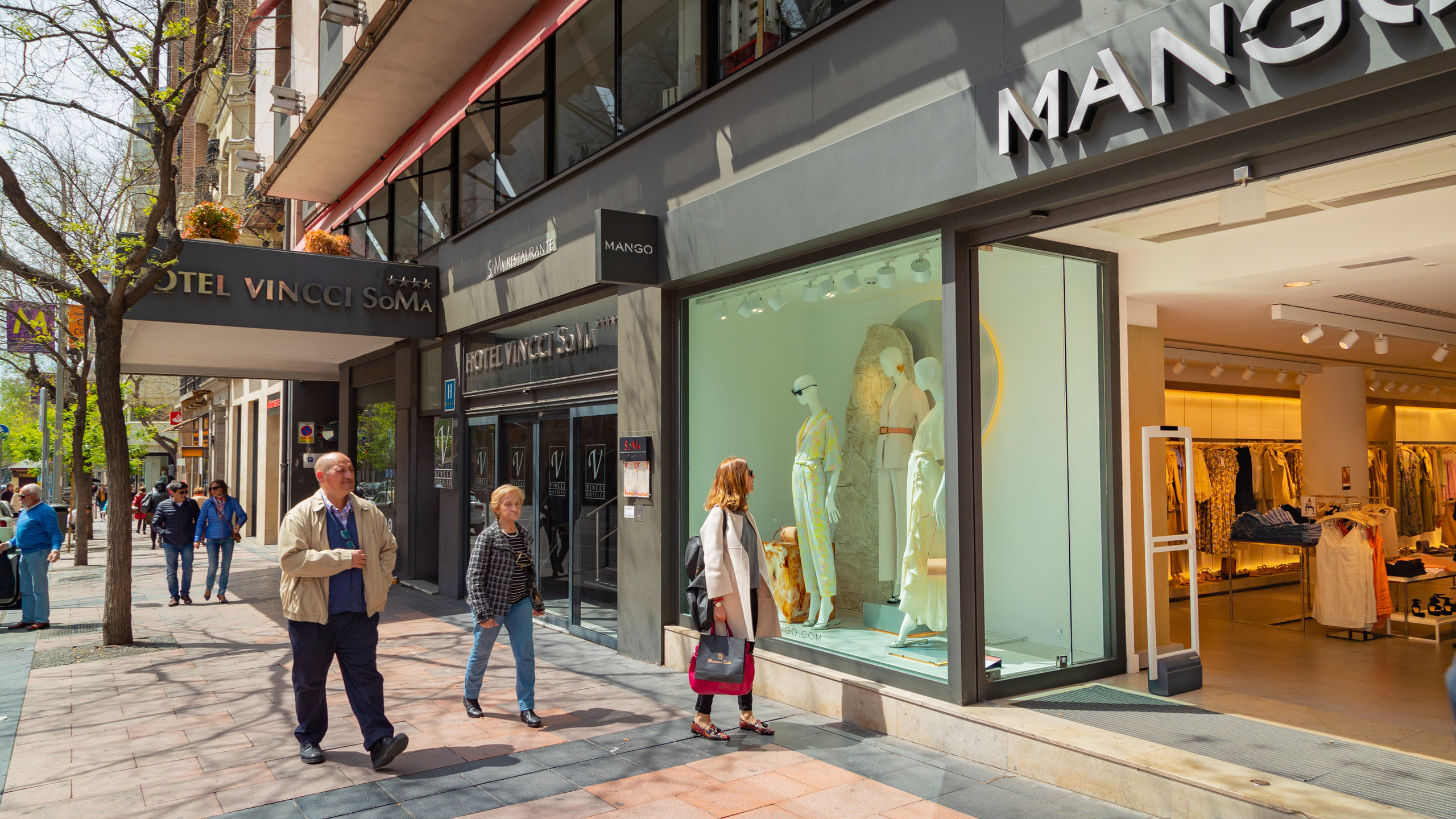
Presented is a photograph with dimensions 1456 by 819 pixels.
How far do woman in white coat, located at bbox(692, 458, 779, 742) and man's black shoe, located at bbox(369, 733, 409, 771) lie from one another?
169 centimetres

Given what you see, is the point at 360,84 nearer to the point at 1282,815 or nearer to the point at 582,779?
the point at 582,779

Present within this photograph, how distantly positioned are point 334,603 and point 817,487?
11.7ft

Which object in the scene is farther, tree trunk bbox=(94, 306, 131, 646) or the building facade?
tree trunk bbox=(94, 306, 131, 646)

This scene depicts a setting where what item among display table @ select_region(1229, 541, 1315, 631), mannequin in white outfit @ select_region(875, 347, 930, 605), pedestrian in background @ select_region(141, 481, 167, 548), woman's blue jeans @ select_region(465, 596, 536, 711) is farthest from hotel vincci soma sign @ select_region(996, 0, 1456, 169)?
pedestrian in background @ select_region(141, 481, 167, 548)

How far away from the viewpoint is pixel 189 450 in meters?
33.8

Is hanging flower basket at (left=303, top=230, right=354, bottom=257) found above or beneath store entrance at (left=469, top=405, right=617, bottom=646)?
above

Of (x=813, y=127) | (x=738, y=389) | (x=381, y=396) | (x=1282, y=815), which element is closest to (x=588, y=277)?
(x=738, y=389)

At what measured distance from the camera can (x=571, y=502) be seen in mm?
9477

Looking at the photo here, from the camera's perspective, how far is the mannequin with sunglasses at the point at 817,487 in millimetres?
7160

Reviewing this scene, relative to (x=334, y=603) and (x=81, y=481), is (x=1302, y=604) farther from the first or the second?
(x=81, y=481)

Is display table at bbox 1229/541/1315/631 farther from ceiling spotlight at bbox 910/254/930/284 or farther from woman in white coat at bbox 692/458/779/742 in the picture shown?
woman in white coat at bbox 692/458/779/742

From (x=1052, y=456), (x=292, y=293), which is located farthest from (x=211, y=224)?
(x=1052, y=456)

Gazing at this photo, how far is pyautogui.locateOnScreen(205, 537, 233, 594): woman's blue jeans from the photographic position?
12242 mm

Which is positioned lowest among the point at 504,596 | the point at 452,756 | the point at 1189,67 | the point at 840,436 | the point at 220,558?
the point at 452,756
